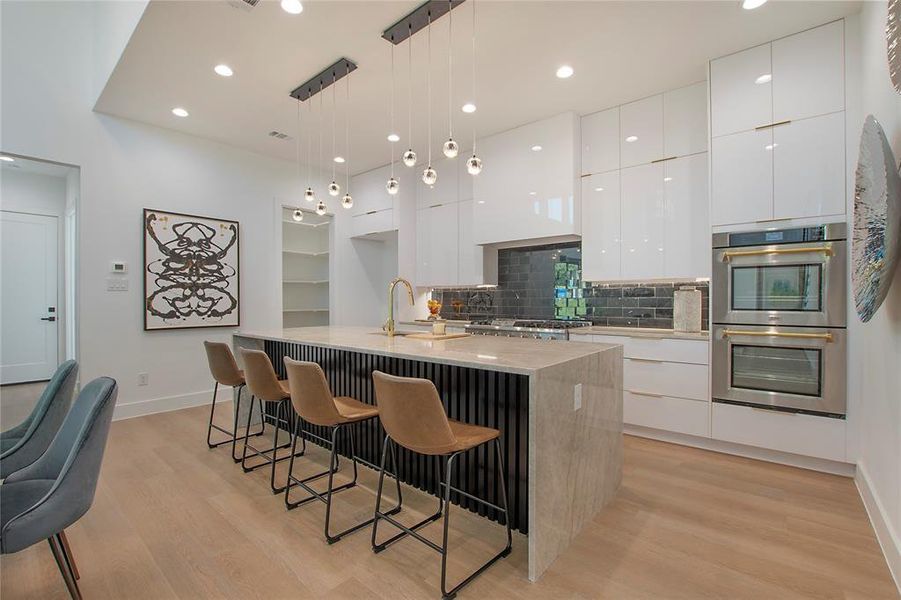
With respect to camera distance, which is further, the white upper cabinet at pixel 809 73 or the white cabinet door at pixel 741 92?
the white cabinet door at pixel 741 92

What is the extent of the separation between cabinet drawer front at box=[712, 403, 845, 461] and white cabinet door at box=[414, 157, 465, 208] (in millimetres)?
3496

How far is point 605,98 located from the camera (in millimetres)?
3701

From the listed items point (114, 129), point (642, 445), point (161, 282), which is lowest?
point (642, 445)

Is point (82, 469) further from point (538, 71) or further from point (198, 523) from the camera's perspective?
point (538, 71)

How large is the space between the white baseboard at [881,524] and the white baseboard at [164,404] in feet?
17.7

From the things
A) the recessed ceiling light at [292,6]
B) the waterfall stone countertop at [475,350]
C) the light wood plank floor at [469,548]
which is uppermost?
the recessed ceiling light at [292,6]

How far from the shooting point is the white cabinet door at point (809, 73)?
2.71m

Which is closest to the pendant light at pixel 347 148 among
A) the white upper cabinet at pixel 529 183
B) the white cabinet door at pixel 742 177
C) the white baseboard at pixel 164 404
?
the white upper cabinet at pixel 529 183

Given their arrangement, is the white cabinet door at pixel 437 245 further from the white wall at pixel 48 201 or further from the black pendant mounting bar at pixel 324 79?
the white wall at pixel 48 201

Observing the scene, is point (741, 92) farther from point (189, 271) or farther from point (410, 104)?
point (189, 271)

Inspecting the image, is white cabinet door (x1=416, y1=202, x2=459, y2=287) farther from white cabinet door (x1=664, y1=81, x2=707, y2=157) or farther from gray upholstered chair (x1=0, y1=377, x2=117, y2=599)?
gray upholstered chair (x1=0, y1=377, x2=117, y2=599)

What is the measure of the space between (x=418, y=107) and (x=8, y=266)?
224 inches

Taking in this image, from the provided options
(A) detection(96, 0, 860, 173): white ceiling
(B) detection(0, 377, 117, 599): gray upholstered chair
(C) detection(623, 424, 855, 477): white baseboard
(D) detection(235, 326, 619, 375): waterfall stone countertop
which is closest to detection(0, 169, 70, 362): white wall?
(A) detection(96, 0, 860, 173): white ceiling

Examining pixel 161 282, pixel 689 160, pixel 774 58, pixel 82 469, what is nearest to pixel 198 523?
pixel 82 469
